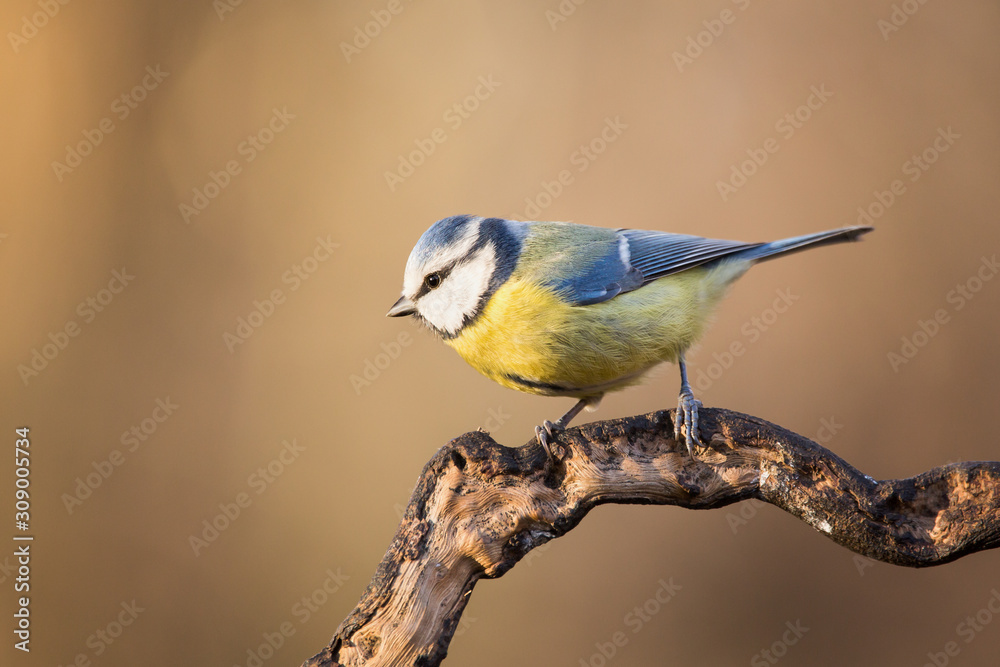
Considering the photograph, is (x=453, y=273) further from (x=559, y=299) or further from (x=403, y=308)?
(x=559, y=299)

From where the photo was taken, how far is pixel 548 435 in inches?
54.0

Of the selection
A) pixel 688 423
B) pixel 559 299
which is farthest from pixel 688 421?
pixel 559 299

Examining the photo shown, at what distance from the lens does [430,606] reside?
4.00 feet

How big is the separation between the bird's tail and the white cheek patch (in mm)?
614

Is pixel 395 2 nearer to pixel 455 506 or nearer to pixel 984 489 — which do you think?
pixel 455 506

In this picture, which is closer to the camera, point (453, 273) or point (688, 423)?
point (688, 423)

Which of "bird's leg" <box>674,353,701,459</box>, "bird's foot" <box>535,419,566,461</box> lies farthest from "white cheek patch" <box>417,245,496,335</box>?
"bird's leg" <box>674,353,701,459</box>

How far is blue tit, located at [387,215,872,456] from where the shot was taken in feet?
4.83

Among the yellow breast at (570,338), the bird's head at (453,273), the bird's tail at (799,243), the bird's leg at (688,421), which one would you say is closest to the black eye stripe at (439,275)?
the bird's head at (453,273)

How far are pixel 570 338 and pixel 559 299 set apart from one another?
0.29 ft

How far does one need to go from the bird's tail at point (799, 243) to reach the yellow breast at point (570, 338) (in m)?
0.26

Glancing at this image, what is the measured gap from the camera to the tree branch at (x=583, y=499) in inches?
44.3

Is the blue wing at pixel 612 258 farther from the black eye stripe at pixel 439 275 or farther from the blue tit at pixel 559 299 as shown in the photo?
the black eye stripe at pixel 439 275

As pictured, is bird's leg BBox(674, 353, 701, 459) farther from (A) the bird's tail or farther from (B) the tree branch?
(A) the bird's tail
